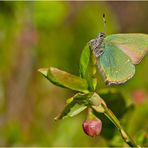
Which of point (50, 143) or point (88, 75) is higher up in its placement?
point (88, 75)

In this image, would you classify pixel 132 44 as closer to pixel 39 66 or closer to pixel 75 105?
pixel 75 105

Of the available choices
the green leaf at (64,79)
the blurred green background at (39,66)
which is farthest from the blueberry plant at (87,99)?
the blurred green background at (39,66)

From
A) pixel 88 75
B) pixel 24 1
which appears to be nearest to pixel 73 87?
pixel 88 75

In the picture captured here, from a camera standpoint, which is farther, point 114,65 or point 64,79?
point 114,65

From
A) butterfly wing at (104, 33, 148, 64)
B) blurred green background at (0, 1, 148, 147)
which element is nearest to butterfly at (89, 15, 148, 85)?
butterfly wing at (104, 33, 148, 64)

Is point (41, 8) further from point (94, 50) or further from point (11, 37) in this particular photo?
point (94, 50)

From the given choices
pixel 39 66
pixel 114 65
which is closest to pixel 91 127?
pixel 114 65

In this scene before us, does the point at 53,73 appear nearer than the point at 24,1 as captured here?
Answer: Yes
